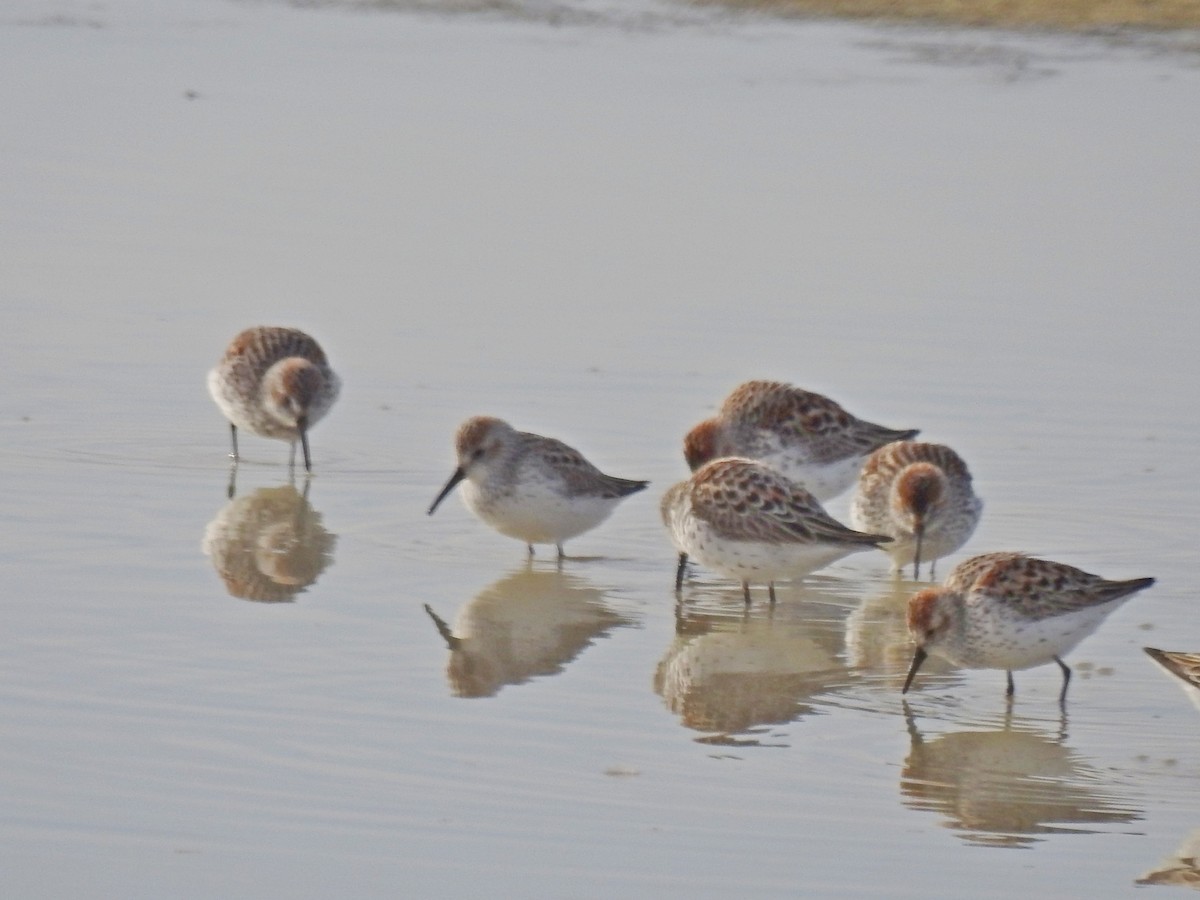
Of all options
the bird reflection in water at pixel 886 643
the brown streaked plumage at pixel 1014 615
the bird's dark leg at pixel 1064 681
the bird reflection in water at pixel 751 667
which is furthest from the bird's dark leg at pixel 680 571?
the bird's dark leg at pixel 1064 681

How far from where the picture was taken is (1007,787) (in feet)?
24.2

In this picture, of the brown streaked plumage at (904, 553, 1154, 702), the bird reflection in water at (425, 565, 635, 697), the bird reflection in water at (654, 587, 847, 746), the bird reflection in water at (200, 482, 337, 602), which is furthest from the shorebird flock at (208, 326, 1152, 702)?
the bird reflection in water at (200, 482, 337, 602)

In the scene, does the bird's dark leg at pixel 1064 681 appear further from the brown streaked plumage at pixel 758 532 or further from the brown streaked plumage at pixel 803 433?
the brown streaked plumage at pixel 803 433

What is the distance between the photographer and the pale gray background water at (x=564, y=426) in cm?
681

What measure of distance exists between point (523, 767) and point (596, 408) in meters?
5.33

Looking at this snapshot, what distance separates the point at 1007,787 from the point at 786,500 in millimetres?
2460

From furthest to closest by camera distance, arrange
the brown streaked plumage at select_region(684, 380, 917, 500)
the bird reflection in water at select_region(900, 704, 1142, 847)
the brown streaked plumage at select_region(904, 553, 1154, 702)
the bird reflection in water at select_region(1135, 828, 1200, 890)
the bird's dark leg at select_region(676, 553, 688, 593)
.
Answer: the brown streaked plumage at select_region(684, 380, 917, 500)
the bird's dark leg at select_region(676, 553, 688, 593)
the brown streaked plumage at select_region(904, 553, 1154, 702)
the bird reflection in water at select_region(900, 704, 1142, 847)
the bird reflection in water at select_region(1135, 828, 1200, 890)

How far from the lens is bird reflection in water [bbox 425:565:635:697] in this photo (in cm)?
842

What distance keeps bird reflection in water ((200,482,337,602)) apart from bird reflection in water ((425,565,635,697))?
Result: 736 mm

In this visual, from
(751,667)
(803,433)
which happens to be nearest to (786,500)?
(751,667)

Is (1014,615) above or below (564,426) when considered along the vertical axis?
below

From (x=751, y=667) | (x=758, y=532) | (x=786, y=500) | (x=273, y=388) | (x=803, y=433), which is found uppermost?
(x=273, y=388)

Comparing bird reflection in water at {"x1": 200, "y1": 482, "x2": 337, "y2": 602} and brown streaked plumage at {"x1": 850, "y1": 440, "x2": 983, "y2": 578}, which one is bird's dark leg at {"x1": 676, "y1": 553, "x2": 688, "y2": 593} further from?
bird reflection in water at {"x1": 200, "y1": 482, "x2": 337, "y2": 602}

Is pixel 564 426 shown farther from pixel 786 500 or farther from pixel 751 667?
pixel 751 667
